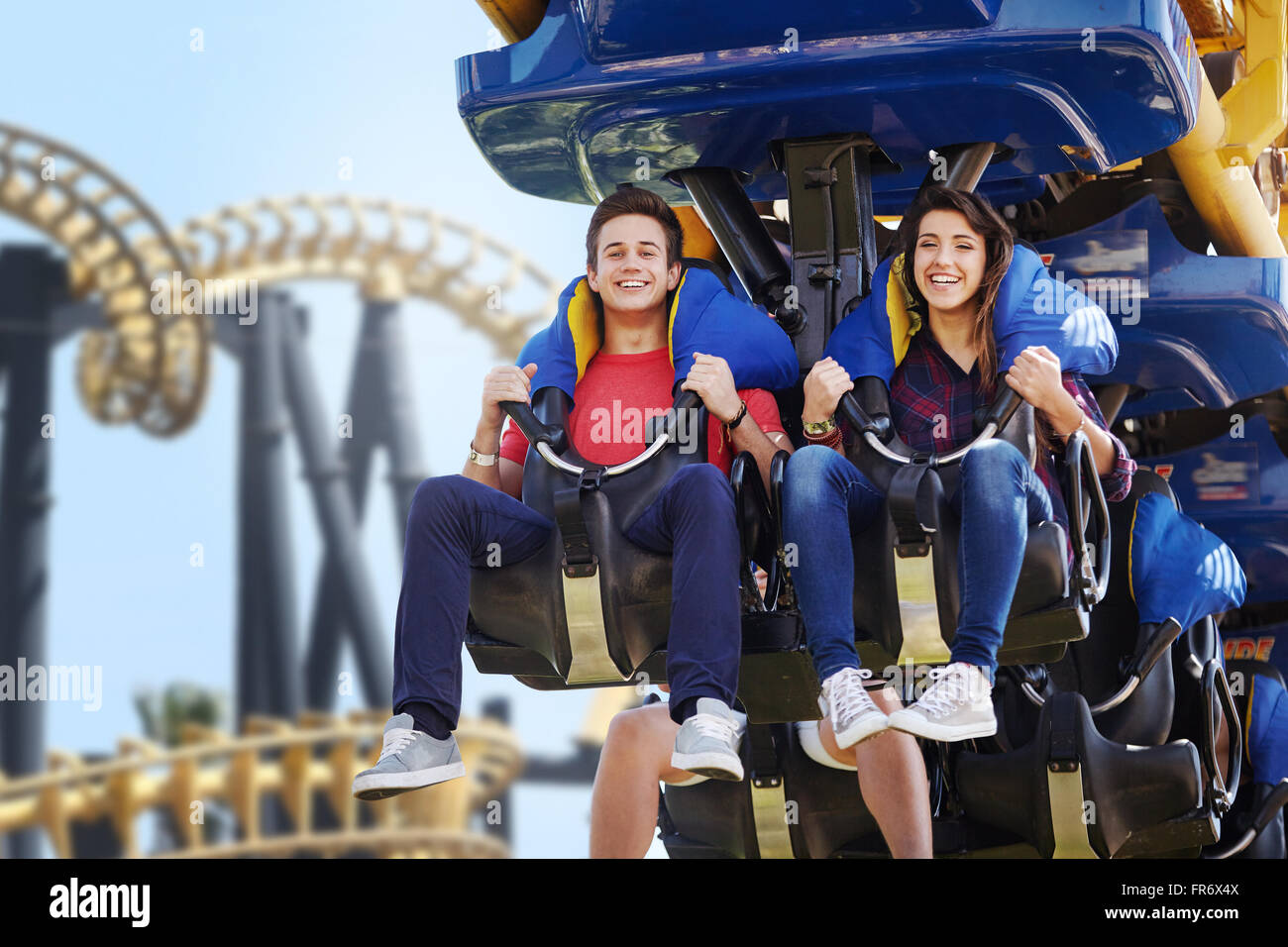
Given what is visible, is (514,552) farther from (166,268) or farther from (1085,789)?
(166,268)

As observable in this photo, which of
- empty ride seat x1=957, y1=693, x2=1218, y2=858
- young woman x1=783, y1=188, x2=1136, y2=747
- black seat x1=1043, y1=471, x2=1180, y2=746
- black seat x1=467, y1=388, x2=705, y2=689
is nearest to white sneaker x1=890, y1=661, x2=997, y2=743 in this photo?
young woman x1=783, y1=188, x2=1136, y2=747

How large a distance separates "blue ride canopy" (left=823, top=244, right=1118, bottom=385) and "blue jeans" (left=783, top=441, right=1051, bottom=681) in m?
0.33

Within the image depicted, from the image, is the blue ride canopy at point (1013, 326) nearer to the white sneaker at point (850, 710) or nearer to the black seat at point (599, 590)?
the black seat at point (599, 590)

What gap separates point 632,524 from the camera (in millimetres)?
3799

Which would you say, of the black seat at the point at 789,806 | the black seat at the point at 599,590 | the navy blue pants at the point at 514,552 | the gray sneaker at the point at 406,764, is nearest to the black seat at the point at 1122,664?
the black seat at the point at 789,806

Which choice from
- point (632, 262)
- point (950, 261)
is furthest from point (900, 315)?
point (632, 262)

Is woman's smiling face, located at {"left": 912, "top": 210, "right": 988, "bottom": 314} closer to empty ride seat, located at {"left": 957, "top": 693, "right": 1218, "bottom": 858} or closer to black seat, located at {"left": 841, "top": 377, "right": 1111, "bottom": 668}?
black seat, located at {"left": 841, "top": 377, "right": 1111, "bottom": 668}

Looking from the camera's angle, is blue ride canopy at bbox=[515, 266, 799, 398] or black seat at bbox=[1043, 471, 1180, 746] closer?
blue ride canopy at bbox=[515, 266, 799, 398]

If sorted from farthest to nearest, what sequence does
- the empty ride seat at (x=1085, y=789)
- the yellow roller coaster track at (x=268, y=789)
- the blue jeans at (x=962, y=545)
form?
the yellow roller coaster track at (x=268, y=789) < the empty ride seat at (x=1085, y=789) < the blue jeans at (x=962, y=545)

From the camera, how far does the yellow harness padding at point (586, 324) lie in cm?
408

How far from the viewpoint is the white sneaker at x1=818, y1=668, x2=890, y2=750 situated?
3.48 m

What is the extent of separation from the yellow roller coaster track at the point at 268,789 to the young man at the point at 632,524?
753 cm
